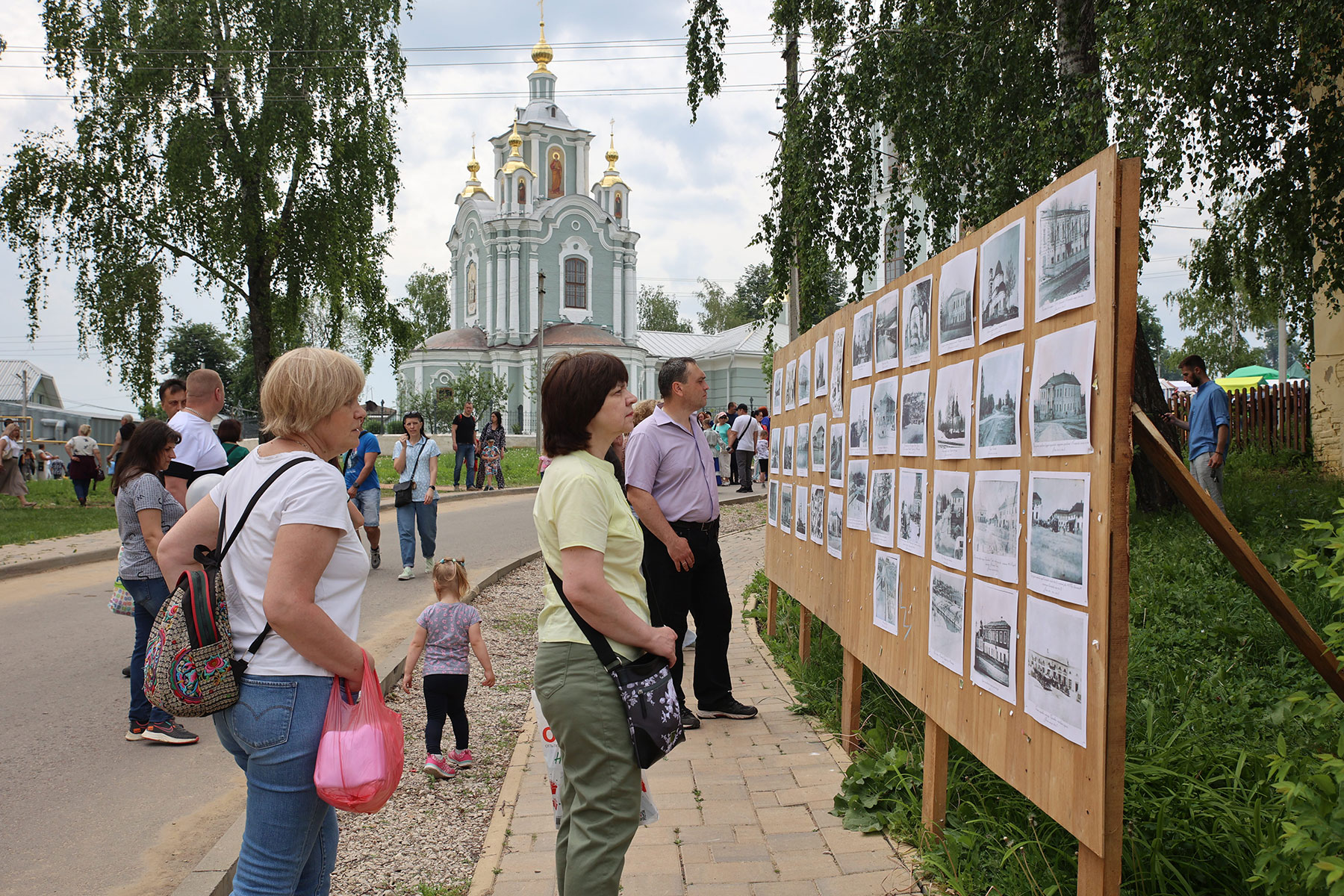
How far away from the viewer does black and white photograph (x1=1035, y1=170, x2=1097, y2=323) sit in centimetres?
249

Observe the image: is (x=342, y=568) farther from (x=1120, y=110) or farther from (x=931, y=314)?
(x=1120, y=110)

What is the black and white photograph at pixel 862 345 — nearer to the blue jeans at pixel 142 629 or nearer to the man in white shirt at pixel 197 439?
the man in white shirt at pixel 197 439

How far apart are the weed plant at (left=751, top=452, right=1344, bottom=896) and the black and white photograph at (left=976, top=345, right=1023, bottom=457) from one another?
2.63 ft

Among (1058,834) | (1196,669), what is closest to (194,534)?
(1058,834)

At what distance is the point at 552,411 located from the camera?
9.69 feet

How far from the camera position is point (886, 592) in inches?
165

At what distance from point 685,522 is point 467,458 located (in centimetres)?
1972

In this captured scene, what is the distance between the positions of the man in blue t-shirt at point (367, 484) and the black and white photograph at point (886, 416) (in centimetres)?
782

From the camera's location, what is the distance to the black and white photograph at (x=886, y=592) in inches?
160

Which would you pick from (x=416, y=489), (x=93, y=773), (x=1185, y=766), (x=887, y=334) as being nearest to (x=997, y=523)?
(x=1185, y=766)

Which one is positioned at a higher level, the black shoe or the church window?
the church window

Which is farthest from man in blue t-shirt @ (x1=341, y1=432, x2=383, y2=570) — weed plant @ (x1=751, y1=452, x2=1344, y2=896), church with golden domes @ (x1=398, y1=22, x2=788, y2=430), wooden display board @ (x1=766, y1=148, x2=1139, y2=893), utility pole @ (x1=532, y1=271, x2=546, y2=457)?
church with golden domes @ (x1=398, y1=22, x2=788, y2=430)

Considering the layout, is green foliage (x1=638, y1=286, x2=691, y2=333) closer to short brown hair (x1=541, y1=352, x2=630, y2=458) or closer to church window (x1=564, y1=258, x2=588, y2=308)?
church window (x1=564, y1=258, x2=588, y2=308)

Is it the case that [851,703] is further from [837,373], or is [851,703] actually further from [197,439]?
[197,439]
